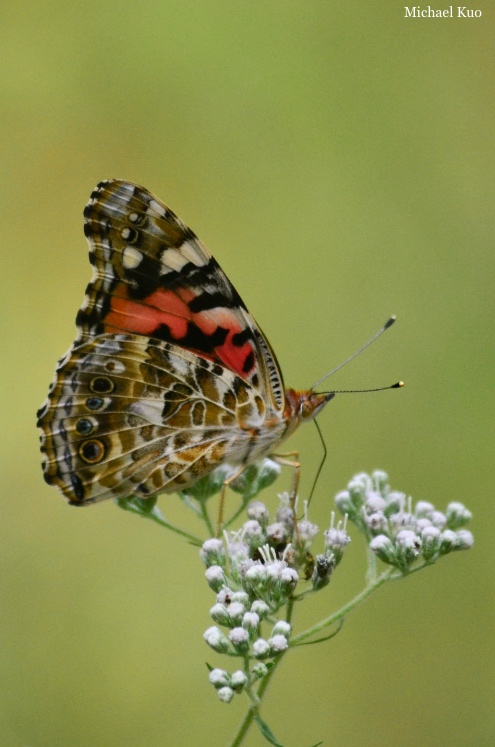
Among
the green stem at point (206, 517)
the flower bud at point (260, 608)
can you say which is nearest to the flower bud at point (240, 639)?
the flower bud at point (260, 608)

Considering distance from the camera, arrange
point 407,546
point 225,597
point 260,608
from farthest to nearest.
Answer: point 407,546, point 225,597, point 260,608

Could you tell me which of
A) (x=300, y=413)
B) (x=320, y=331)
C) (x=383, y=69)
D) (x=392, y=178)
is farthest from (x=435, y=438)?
(x=383, y=69)

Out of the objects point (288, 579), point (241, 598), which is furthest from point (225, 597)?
point (288, 579)

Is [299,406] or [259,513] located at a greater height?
[299,406]

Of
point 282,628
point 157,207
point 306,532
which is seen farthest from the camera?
point 157,207

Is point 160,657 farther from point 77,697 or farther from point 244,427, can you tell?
point 244,427

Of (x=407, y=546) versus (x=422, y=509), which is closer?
(x=407, y=546)

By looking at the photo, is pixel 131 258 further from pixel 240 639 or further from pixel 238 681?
pixel 238 681

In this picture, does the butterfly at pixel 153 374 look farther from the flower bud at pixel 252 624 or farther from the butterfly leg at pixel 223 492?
the flower bud at pixel 252 624
